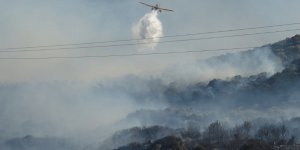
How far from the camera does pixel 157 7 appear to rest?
181 meters

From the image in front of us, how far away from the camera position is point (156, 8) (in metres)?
180

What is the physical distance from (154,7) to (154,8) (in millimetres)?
307

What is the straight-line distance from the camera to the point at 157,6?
602 feet

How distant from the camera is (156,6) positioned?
18300cm

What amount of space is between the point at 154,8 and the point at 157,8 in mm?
952

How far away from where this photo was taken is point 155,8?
180 m

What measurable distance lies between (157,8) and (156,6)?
12.4 feet

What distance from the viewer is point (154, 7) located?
589 ft

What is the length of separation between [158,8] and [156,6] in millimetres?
5543

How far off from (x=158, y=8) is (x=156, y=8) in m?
2.46

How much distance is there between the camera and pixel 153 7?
179 metres

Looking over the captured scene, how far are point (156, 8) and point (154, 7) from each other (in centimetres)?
77

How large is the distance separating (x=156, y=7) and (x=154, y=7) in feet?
4.61

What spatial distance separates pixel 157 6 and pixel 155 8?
12.2 feet
